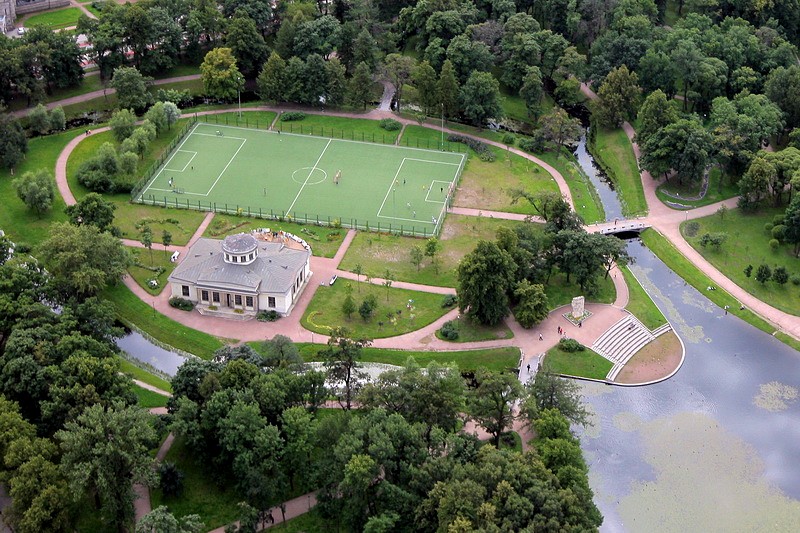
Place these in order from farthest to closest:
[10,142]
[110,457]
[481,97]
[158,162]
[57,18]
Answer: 1. [57,18]
2. [481,97]
3. [158,162]
4. [10,142]
5. [110,457]

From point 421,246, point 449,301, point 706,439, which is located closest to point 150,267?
point 421,246

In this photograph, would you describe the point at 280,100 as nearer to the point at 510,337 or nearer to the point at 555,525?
the point at 510,337

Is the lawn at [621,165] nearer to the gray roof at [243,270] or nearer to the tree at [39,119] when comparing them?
the gray roof at [243,270]

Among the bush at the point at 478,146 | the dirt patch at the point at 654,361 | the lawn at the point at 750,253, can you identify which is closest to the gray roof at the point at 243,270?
the dirt patch at the point at 654,361

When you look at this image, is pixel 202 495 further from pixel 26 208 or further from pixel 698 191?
pixel 698 191

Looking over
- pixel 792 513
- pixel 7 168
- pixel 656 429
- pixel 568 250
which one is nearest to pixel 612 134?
pixel 568 250

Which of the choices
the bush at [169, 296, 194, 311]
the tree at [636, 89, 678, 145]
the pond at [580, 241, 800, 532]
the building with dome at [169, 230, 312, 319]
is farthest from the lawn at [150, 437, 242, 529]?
the tree at [636, 89, 678, 145]

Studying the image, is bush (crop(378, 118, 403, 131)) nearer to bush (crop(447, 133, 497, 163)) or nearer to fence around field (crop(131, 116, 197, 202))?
bush (crop(447, 133, 497, 163))
